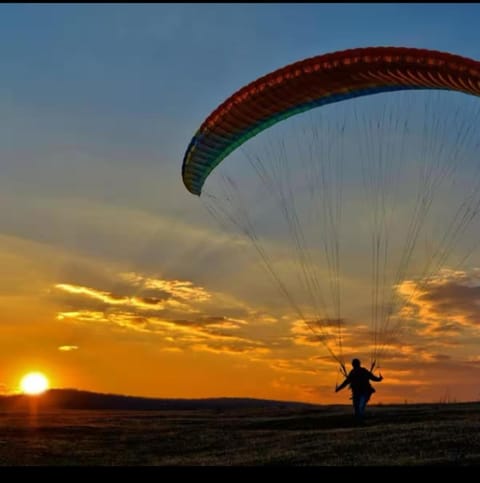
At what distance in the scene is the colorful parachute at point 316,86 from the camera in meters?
23.3

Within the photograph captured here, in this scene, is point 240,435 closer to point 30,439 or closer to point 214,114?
point 30,439

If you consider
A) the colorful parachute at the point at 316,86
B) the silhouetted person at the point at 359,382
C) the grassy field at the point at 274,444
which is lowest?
the grassy field at the point at 274,444

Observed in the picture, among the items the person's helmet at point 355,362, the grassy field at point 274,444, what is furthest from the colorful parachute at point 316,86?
the grassy field at point 274,444

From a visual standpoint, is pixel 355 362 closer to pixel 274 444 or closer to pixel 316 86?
Result: pixel 274 444

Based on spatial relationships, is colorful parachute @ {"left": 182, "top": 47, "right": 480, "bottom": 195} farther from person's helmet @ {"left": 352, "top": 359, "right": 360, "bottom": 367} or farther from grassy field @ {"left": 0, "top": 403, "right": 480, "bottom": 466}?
grassy field @ {"left": 0, "top": 403, "right": 480, "bottom": 466}

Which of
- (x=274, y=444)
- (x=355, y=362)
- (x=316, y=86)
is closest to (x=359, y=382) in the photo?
(x=355, y=362)

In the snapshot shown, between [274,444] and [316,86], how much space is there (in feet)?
38.5

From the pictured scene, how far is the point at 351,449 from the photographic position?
2195cm

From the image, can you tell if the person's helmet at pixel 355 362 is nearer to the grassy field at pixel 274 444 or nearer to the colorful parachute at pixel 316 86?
the grassy field at pixel 274 444

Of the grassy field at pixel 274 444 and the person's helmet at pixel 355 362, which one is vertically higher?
the person's helmet at pixel 355 362

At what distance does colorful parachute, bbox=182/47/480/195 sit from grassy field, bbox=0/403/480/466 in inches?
399

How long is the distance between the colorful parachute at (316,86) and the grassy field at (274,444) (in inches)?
399

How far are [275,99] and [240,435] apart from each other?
1269cm

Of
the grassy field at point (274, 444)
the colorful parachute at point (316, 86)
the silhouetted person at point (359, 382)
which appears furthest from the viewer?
the silhouetted person at point (359, 382)
